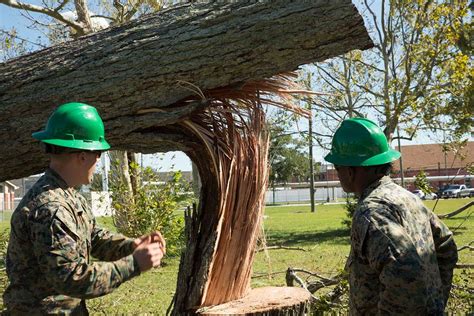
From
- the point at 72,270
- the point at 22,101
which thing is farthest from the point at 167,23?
the point at 72,270

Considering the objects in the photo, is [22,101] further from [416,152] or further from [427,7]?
[416,152]

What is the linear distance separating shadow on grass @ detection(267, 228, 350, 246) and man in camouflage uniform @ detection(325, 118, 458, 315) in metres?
12.3

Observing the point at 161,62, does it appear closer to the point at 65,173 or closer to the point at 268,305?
the point at 65,173

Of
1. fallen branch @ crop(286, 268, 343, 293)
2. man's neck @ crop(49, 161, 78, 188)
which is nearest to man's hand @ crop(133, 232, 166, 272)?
man's neck @ crop(49, 161, 78, 188)

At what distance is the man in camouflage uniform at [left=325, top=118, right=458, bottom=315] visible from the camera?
99.8 inches

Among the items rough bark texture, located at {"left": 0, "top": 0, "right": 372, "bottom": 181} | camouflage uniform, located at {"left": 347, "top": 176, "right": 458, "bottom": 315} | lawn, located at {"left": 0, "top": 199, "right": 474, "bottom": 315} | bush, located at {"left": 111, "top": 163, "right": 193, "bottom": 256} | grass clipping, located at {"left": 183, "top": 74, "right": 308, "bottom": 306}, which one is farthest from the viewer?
bush, located at {"left": 111, "top": 163, "right": 193, "bottom": 256}

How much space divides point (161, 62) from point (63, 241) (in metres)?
1.59

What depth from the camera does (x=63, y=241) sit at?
2.57 meters

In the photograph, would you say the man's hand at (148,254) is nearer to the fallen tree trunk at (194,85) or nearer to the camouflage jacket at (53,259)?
the camouflage jacket at (53,259)

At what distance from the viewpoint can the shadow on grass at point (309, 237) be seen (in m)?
16.7

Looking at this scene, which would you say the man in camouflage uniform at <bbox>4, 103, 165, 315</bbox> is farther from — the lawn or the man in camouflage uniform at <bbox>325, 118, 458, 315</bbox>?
the lawn

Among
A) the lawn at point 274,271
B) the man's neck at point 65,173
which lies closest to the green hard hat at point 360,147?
the man's neck at point 65,173

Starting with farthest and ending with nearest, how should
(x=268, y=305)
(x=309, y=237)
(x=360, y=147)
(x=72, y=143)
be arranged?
(x=309, y=237)
(x=268, y=305)
(x=360, y=147)
(x=72, y=143)

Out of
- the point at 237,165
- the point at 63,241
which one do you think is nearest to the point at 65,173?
the point at 63,241
